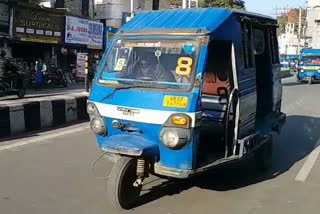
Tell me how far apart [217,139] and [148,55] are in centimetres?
143

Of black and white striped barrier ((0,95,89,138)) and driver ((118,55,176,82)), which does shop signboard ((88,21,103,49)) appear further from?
driver ((118,55,176,82))

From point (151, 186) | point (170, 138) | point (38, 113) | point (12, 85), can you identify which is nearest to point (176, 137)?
point (170, 138)

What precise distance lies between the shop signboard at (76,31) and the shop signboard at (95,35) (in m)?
0.40

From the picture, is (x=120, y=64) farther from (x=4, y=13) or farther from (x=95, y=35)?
(x=95, y=35)

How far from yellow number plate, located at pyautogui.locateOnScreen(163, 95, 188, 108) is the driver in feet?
0.96

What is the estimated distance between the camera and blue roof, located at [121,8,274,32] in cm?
502

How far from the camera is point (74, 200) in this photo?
4.85 meters

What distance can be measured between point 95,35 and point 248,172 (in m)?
21.4

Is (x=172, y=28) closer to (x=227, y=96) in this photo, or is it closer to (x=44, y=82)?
(x=227, y=96)

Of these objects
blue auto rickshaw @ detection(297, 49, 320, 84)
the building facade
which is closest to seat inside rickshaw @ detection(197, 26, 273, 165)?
blue auto rickshaw @ detection(297, 49, 320, 84)

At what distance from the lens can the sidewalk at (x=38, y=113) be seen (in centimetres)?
828

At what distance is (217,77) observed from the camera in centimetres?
598

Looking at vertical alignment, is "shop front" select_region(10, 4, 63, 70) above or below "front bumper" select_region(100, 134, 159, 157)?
above

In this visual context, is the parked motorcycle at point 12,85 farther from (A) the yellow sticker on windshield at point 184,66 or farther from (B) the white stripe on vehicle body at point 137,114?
(A) the yellow sticker on windshield at point 184,66
